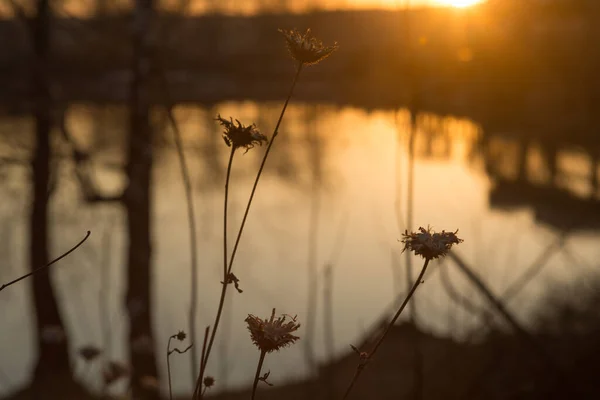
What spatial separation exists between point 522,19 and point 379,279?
4902mm

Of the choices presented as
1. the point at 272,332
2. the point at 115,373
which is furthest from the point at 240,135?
the point at 115,373

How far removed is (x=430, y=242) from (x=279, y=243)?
8380 millimetres

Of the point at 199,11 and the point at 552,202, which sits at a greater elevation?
the point at 199,11

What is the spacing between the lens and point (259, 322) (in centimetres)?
92

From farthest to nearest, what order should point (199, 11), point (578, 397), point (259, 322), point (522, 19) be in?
1. point (199, 11)
2. point (578, 397)
3. point (522, 19)
4. point (259, 322)

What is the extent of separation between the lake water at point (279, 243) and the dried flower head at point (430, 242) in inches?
150

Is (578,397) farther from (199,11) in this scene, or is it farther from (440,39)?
(199,11)

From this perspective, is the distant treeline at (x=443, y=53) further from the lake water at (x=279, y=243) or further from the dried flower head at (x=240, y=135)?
the dried flower head at (x=240, y=135)

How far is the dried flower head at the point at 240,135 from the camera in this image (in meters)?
1.02

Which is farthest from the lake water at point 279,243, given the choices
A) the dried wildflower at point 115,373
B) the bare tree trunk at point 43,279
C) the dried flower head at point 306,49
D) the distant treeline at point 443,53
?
the dried flower head at point 306,49

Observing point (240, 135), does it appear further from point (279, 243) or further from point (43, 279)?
point (279, 243)

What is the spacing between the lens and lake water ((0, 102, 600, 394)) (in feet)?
22.0

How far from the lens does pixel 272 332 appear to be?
91 centimetres

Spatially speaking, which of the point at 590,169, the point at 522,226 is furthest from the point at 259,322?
the point at 522,226
